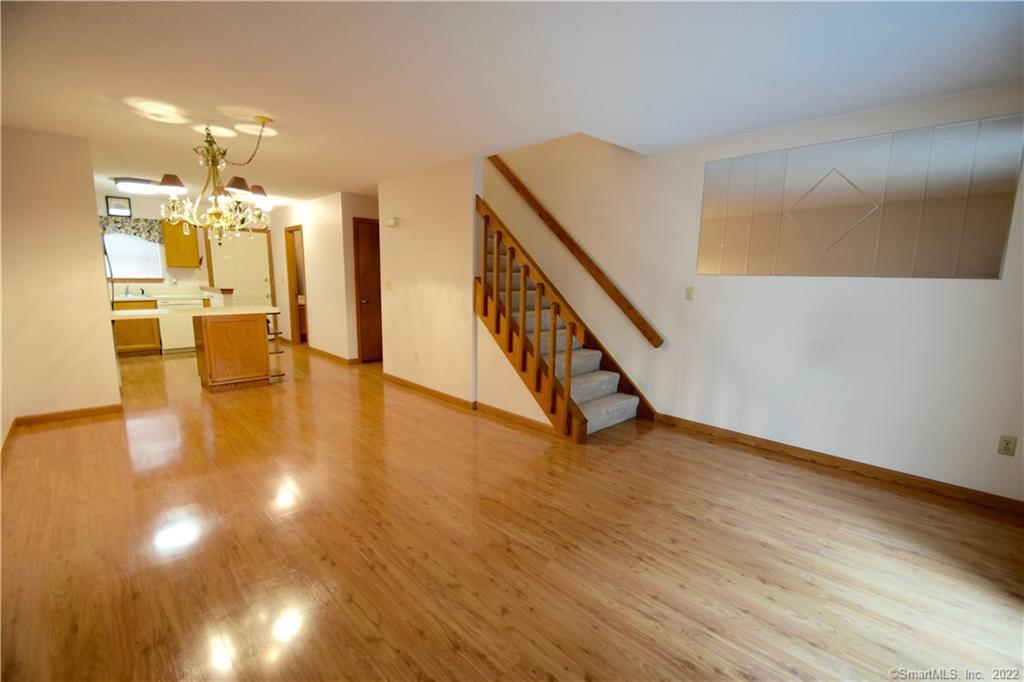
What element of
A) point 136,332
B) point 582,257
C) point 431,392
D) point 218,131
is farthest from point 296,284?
point 582,257

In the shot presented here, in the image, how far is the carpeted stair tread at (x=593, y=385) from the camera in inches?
154

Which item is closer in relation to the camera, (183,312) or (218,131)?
(218,131)

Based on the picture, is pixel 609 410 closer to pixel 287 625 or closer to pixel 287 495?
pixel 287 495

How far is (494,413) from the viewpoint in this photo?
14.0 feet

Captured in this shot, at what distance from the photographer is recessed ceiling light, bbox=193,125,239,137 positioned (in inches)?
130

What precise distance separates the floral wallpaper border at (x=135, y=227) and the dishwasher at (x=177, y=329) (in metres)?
1.25

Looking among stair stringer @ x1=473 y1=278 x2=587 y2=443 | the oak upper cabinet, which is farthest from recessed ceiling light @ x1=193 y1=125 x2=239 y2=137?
the oak upper cabinet

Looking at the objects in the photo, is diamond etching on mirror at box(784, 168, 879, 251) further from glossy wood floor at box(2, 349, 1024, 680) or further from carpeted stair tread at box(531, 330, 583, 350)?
carpeted stair tread at box(531, 330, 583, 350)

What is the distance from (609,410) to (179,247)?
765cm

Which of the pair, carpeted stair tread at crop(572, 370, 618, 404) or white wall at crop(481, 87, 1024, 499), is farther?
carpeted stair tread at crop(572, 370, 618, 404)

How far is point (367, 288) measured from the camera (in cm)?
647

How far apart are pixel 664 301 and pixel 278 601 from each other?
11.5 feet

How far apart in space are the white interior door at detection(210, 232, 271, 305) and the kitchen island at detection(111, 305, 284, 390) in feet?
9.12

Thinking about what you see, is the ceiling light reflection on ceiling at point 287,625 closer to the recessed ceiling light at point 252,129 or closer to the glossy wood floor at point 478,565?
the glossy wood floor at point 478,565
